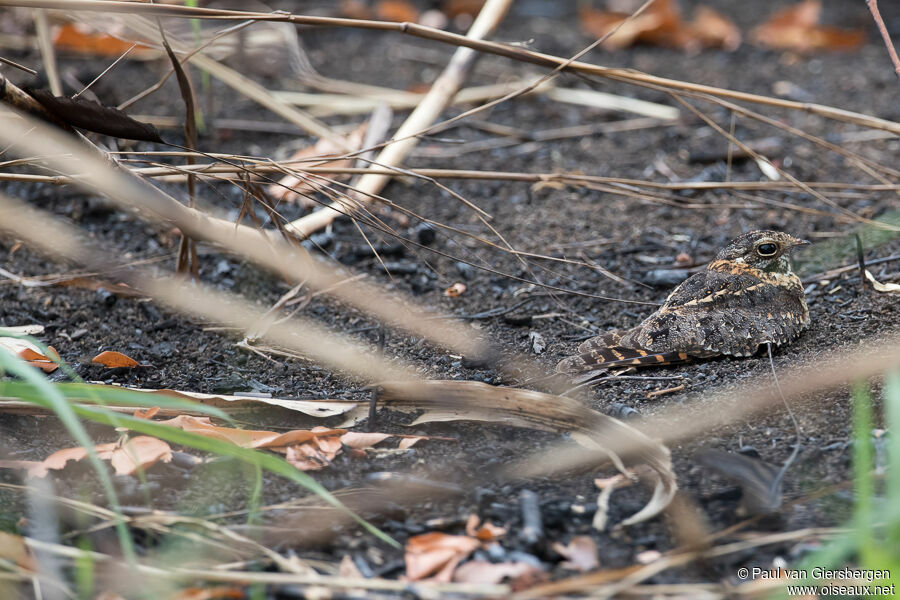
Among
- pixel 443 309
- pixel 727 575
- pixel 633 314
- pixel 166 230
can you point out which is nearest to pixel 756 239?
pixel 633 314

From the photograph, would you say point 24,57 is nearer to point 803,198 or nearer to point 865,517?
point 803,198

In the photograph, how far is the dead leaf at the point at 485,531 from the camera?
1.87m

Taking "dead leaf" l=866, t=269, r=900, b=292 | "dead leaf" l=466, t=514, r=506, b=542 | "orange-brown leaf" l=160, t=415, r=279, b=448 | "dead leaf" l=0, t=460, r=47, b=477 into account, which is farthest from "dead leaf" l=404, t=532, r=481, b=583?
"dead leaf" l=866, t=269, r=900, b=292

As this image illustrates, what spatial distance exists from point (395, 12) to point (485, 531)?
5737mm

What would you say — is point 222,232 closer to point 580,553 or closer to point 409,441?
point 409,441

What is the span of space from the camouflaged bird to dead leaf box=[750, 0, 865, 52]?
4192 millimetres

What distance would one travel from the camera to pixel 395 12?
267 inches

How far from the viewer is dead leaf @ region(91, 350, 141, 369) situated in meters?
2.70

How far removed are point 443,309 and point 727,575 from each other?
5.92 ft

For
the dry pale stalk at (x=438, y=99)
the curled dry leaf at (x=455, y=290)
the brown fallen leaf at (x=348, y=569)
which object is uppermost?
the dry pale stalk at (x=438, y=99)

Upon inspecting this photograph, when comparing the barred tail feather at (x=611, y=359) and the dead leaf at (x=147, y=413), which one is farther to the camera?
the barred tail feather at (x=611, y=359)

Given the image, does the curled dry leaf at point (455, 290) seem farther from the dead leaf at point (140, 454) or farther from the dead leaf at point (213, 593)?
the dead leaf at point (213, 593)

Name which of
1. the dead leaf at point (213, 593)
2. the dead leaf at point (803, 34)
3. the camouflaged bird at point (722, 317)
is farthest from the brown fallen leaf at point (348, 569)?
the dead leaf at point (803, 34)

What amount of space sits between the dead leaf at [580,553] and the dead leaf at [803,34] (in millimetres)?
5865
